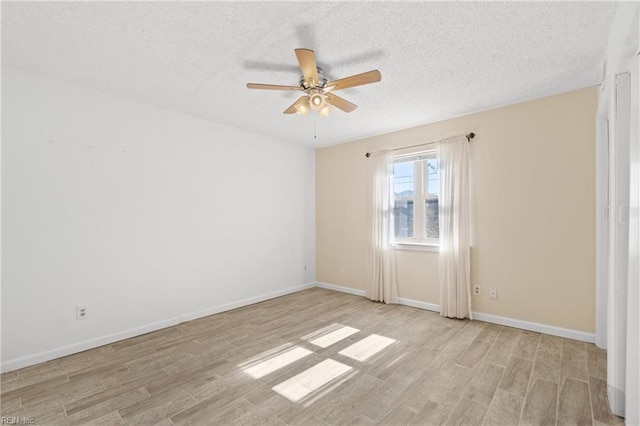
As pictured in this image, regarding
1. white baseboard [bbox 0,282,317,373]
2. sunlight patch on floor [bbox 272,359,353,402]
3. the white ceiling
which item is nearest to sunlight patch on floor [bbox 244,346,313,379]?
sunlight patch on floor [bbox 272,359,353,402]

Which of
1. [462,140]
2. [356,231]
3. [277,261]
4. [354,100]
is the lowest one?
[277,261]

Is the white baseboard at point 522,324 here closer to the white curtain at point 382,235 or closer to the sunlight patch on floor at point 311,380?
the white curtain at point 382,235

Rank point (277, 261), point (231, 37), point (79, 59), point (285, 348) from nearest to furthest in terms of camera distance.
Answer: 1. point (231, 37)
2. point (79, 59)
3. point (285, 348)
4. point (277, 261)

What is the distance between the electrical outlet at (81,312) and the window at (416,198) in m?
3.91

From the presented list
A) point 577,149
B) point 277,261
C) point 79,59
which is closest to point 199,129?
point 79,59

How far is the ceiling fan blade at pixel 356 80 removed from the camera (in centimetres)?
214

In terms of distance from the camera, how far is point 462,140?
12.2 feet

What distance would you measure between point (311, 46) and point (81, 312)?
3.27 metres

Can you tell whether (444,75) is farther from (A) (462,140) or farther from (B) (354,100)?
(A) (462,140)

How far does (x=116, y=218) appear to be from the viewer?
3131mm

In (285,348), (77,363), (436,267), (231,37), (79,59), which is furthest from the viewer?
(436,267)

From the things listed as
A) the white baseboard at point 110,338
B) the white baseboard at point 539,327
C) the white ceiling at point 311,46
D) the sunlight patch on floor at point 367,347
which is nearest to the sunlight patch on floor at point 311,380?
the sunlight patch on floor at point 367,347

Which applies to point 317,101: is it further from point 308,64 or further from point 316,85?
point 308,64

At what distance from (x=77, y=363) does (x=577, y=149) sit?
17.2ft
